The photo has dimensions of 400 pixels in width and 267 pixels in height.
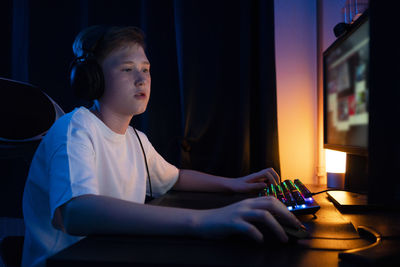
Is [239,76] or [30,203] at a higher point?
[239,76]

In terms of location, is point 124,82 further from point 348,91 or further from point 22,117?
point 348,91

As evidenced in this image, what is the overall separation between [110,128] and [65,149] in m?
0.28

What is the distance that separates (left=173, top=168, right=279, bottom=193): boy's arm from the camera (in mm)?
1067

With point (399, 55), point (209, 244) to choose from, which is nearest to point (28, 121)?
point (209, 244)

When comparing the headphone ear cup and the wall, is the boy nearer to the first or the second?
the headphone ear cup

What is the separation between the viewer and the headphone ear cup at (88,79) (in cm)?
85

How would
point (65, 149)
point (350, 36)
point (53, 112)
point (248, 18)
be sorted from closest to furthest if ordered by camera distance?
1. point (65, 149)
2. point (350, 36)
3. point (53, 112)
4. point (248, 18)

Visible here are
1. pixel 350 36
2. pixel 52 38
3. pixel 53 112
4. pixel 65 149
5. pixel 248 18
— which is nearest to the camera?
pixel 65 149

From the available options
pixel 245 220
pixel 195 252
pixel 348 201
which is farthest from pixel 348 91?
pixel 195 252

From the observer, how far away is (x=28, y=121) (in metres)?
1.00

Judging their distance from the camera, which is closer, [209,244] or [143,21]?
[209,244]

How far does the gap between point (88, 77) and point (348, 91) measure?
735mm

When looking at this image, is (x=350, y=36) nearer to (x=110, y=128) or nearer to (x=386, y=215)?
(x=386, y=215)

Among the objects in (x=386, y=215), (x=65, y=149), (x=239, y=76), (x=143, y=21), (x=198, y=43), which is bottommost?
(x=386, y=215)
